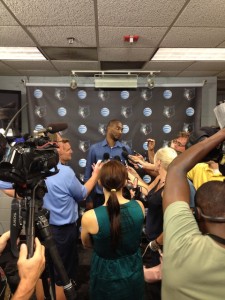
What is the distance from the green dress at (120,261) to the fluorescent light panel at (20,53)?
226 cm

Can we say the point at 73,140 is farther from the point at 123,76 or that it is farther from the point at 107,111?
the point at 123,76

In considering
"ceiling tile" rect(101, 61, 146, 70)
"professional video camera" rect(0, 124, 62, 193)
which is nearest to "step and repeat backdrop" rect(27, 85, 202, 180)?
"ceiling tile" rect(101, 61, 146, 70)

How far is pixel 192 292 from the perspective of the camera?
0.75 m

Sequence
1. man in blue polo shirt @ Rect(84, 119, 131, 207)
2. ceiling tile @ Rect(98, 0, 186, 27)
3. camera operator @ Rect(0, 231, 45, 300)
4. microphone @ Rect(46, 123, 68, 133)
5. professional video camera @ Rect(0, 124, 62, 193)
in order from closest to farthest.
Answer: camera operator @ Rect(0, 231, 45, 300) → professional video camera @ Rect(0, 124, 62, 193) → microphone @ Rect(46, 123, 68, 133) → ceiling tile @ Rect(98, 0, 186, 27) → man in blue polo shirt @ Rect(84, 119, 131, 207)

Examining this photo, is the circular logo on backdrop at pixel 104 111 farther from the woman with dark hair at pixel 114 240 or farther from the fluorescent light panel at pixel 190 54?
the woman with dark hair at pixel 114 240

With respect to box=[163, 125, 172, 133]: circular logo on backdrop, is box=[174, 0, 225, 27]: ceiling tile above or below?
above

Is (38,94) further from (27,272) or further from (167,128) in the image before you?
(27,272)

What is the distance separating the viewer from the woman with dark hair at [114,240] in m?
1.58

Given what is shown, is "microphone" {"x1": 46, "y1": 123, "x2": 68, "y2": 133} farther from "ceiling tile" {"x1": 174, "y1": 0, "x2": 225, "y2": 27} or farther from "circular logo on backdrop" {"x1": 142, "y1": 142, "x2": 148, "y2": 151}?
"circular logo on backdrop" {"x1": 142, "y1": 142, "x2": 148, "y2": 151}

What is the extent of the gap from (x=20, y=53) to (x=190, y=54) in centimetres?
204

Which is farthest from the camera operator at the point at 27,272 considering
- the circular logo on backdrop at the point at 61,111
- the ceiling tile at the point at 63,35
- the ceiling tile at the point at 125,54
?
the circular logo on backdrop at the point at 61,111

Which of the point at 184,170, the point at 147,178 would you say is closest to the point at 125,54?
the point at 147,178

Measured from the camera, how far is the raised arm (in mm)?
897

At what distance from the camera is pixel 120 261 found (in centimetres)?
166
